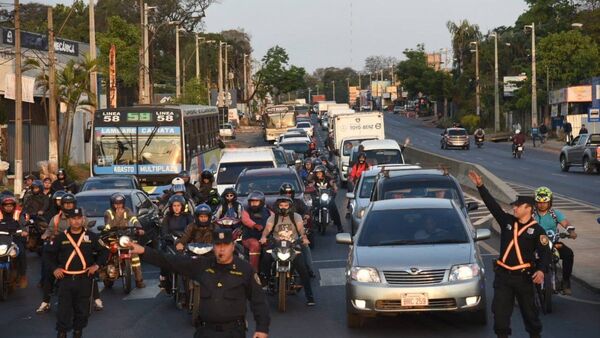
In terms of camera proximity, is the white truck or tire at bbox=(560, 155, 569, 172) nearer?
tire at bbox=(560, 155, 569, 172)

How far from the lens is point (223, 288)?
7891 millimetres

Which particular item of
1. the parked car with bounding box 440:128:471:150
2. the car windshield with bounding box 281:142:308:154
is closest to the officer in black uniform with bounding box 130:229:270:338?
the car windshield with bounding box 281:142:308:154

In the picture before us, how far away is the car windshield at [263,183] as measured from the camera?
23.8m

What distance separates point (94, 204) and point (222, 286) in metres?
14.4

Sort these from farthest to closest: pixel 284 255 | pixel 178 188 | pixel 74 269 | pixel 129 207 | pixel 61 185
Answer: pixel 61 185 → pixel 129 207 → pixel 178 188 → pixel 284 255 → pixel 74 269

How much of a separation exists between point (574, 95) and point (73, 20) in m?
54.2

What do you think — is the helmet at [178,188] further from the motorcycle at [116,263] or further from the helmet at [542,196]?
the helmet at [542,196]

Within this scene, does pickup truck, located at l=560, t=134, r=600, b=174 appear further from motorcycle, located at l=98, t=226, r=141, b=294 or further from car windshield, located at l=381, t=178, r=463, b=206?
motorcycle, located at l=98, t=226, r=141, b=294

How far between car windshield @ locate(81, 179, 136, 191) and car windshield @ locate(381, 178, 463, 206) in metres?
9.84

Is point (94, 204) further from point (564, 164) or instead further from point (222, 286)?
point (564, 164)

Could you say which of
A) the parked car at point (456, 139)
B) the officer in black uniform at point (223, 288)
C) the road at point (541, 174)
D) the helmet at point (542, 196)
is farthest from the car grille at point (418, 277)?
the parked car at point (456, 139)

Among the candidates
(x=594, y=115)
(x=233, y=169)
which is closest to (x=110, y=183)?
(x=233, y=169)

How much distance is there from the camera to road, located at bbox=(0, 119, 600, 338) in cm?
1322

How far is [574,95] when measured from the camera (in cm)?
8656
